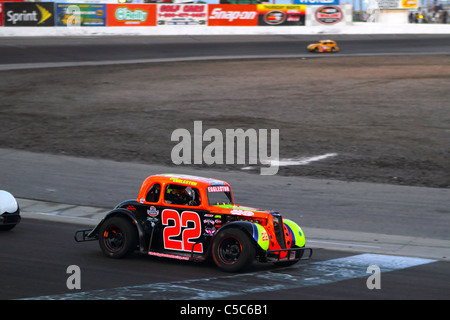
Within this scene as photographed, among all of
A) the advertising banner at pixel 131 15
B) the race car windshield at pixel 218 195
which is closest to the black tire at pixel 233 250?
the race car windshield at pixel 218 195

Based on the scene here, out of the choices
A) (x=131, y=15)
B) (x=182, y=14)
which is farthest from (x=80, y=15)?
(x=182, y=14)

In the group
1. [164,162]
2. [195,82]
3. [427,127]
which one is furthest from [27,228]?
[195,82]

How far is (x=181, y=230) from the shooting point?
1027 cm

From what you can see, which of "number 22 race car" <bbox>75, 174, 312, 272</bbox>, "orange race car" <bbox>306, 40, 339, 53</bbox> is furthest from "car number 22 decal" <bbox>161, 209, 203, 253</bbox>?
"orange race car" <bbox>306, 40, 339, 53</bbox>

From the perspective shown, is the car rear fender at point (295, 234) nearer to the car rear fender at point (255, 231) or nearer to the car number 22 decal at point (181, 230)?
the car rear fender at point (255, 231)

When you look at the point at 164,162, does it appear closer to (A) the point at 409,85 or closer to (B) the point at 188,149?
(B) the point at 188,149

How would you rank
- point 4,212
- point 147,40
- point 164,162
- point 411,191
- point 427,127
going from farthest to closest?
point 147,40 < point 427,127 < point 164,162 < point 411,191 < point 4,212

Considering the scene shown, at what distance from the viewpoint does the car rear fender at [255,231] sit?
954 centimetres

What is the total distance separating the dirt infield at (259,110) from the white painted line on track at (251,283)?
278 inches

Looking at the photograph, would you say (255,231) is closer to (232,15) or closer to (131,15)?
(131,15)

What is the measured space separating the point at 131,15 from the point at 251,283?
42.9m

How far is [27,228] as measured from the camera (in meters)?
13.3
